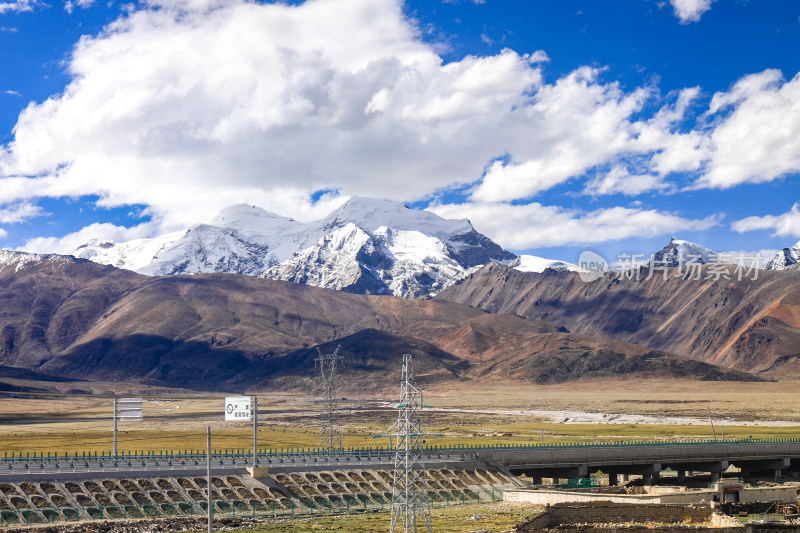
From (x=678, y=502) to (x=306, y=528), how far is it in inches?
1267

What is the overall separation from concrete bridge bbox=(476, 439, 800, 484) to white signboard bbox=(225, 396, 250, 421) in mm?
28791

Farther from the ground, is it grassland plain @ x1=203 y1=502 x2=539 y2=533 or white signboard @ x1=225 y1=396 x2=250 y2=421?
white signboard @ x1=225 y1=396 x2=250 y2=421

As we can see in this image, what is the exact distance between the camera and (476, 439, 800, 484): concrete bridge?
112 m

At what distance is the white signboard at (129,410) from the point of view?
109625 mm

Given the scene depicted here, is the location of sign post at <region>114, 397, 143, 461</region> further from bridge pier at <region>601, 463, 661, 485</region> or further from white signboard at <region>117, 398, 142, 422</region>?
bridge pier at <region>601, 463, 661, 485</region>

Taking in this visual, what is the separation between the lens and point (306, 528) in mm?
75188

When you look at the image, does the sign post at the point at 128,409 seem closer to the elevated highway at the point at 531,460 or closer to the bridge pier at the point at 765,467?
the elevated highway at the point at 531,460

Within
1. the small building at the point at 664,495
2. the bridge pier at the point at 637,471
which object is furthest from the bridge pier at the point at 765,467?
the small building at the point at 664,495

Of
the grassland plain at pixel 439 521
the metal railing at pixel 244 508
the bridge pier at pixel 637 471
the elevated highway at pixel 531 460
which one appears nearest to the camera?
the grassland plain at pixel 439 521

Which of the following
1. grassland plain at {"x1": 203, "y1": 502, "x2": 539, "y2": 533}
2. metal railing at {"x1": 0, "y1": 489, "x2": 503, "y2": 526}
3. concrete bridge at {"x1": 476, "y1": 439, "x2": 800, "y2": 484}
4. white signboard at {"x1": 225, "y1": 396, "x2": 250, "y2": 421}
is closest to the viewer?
grassland plain at {"x1": 203, "y1": 502, "x2": 539, "y2": 533}

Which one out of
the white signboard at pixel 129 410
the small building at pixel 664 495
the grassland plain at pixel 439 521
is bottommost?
the grassland plain at pixel 439 521

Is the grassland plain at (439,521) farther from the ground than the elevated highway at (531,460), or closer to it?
closer to it

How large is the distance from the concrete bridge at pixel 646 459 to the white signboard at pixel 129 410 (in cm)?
4106

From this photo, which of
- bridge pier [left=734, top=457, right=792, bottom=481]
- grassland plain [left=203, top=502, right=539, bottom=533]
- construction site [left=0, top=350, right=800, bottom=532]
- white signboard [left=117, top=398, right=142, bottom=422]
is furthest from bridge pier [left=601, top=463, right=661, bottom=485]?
white signboard [left=117, top=398, right=142, bottom=422]
